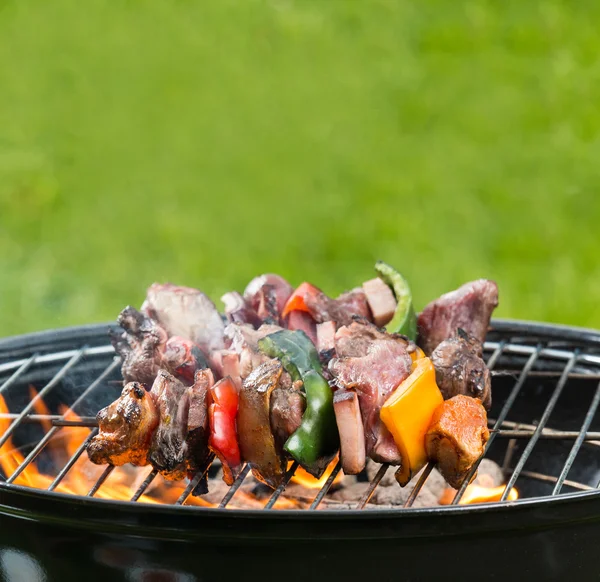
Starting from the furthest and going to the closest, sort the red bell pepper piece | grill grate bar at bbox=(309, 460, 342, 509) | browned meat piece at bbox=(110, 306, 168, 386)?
the red bell pepper piece, browned meat piece at bbox=(110, 306, 168, 386), grill grate bar at bbox=(309, 460, 342, 509)

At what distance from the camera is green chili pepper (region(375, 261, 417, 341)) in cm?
283

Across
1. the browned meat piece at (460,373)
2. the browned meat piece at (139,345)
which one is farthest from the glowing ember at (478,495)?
the browned meat piece at (139,345)

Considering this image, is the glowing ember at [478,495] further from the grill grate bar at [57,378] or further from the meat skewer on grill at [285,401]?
the grill grate bar at [57,378]

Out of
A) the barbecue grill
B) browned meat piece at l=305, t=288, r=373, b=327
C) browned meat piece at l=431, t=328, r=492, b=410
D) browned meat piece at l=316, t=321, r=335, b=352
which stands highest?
browned meat piece at l=305, t=288, r=373, b=327

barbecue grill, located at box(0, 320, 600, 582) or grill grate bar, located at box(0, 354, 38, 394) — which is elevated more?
grill grate bar, located at box(0, 354, 38, 394)

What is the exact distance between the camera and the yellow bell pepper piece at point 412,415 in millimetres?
2305

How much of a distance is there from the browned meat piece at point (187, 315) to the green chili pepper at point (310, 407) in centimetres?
27

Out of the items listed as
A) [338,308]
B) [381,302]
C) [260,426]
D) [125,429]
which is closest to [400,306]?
[381,302]

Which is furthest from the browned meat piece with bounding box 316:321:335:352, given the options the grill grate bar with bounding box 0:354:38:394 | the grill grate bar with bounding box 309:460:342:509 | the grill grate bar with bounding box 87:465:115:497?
the grill grate bar with bounding box 0:354:38:394

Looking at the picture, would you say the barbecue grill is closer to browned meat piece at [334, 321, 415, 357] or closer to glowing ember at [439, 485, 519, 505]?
browned meat piece at [334, 321, 415, 357]

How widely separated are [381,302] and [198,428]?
0.86 metres

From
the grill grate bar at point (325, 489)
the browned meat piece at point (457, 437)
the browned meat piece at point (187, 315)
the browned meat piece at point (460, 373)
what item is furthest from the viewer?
the browned meat piece at point (187, 315)

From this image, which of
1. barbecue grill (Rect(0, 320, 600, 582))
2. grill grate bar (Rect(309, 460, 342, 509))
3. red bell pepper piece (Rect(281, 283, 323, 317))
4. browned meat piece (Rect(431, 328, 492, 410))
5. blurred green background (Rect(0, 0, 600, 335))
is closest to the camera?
barbecue grill (Rect(0, 320, 600, 582))

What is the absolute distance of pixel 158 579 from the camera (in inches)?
83.5
